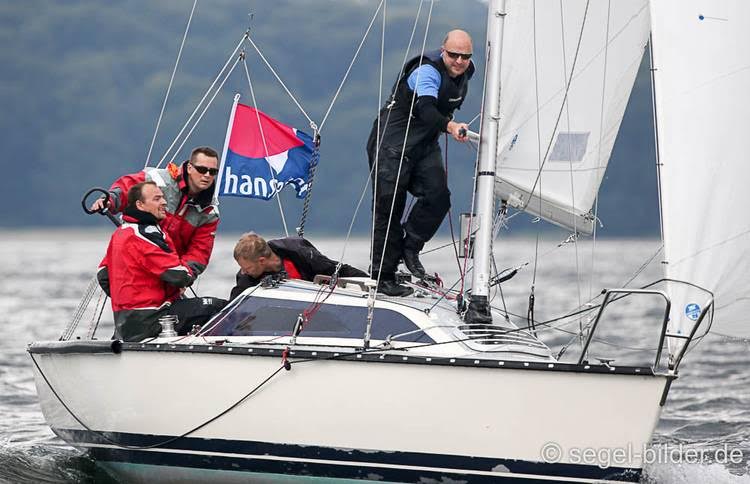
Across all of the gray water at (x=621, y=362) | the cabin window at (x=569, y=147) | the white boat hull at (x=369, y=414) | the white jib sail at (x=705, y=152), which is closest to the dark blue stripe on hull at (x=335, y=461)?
the white boat hull at (x=369, y=414)

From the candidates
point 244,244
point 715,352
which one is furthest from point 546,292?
point 244,244

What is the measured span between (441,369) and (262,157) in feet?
9.91

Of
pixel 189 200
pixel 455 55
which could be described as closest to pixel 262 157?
pixel 189 200

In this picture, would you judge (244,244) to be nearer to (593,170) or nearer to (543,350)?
(543,350)

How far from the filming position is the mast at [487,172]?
835cm

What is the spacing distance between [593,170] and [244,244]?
108 inches

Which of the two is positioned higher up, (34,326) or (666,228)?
(666,228)

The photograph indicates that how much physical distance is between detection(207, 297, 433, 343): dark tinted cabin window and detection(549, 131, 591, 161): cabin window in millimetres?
2179

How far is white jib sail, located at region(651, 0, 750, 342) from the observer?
7645 millimetres

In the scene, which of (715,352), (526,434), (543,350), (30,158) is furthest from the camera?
(30,158)

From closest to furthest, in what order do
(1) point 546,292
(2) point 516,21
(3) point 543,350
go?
(3) point 543,350 → (2) point 516,21 → (1) point 546,292

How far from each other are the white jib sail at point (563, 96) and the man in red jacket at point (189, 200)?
2092 mm

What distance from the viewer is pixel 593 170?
9.55m

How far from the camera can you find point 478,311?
27.4 feet
